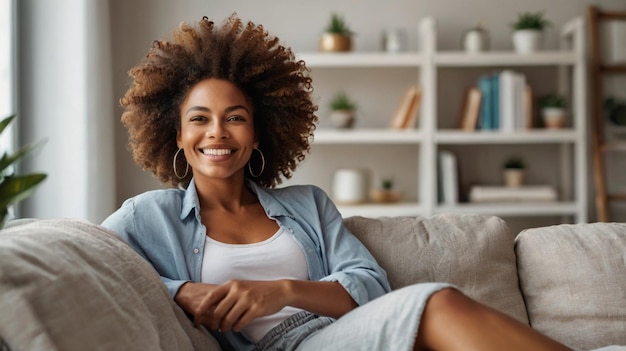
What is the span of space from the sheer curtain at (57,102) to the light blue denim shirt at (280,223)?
5.38ft

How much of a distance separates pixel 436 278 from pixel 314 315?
338 millimetres

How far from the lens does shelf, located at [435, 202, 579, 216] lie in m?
4.11

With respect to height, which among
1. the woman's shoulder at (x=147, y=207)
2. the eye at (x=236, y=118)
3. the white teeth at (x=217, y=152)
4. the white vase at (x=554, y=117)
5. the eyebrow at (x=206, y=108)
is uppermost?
the white vase at (x=554, y=117)

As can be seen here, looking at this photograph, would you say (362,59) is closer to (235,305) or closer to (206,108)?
(206,108)

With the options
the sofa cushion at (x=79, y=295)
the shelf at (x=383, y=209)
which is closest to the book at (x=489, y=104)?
the shelf at (x=383, y=209)

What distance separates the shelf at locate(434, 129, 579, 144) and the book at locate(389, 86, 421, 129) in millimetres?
165

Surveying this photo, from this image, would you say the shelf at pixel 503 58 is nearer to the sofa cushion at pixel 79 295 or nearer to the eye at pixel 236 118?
the eye at pixel 236 118

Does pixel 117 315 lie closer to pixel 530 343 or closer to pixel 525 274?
pixel 530 343

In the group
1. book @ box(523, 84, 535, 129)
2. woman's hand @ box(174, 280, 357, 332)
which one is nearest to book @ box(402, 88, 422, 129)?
book @ box(523, 84, 535, 129)

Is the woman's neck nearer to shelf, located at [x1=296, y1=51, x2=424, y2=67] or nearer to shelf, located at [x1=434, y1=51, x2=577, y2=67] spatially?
shelf, located at [x1=296, y1=51, x2=424, y2=67]

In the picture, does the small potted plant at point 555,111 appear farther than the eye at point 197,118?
Yes

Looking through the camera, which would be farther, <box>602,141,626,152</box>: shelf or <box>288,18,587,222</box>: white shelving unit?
<box>602,141,626,152</box>: shelf

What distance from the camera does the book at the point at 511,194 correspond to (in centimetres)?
417

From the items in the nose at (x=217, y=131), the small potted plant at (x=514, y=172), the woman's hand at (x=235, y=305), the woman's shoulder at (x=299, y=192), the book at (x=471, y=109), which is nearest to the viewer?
the woman's hand at (x=235, y=305)
